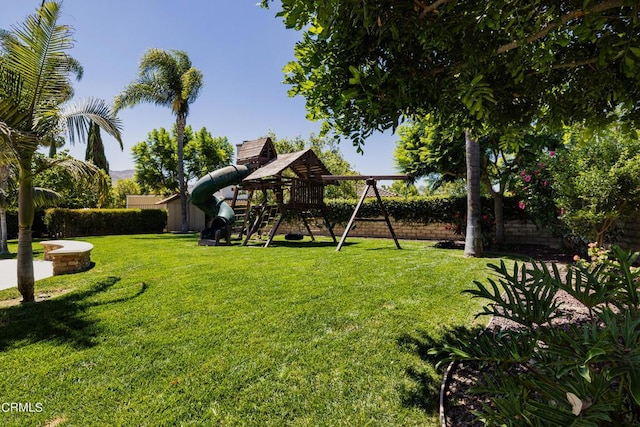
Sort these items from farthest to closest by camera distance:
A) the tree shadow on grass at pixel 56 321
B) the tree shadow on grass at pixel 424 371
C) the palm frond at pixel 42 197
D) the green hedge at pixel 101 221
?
the green hedge at pixel 101 221 < the palm frond at pixel 42 197 < the tree shadow on grass at pixel 56 321 < the tree shadow on grass at pixel 424 371

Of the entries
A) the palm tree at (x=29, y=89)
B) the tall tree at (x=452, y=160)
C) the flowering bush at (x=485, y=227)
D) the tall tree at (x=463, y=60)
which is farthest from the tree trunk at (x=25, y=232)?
the flowering bush at (x=485, y=227)

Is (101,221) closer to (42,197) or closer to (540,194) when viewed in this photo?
(42,197)

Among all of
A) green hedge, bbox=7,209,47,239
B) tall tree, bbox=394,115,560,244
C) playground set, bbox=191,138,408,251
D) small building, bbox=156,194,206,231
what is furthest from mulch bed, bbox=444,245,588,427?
small building, bbox=156,194,206,231

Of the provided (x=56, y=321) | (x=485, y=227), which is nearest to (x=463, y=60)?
(x=56, y=321)

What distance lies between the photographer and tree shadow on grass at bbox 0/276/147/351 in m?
3.57

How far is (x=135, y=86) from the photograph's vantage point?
829 inches

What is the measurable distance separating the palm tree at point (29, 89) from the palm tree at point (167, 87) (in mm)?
16951

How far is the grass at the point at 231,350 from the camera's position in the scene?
7.78ft

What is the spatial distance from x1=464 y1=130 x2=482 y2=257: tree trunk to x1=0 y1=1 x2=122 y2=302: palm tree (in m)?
9.10

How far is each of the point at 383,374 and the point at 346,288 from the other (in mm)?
2578

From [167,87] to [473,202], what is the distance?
69.3 ft

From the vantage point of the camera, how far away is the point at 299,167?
13.3m

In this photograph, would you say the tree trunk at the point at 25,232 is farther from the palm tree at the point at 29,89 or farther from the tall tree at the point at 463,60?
the tall tree at the point at 463,60

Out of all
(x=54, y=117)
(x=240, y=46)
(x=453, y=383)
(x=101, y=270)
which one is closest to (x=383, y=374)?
(x=453, y=383)
